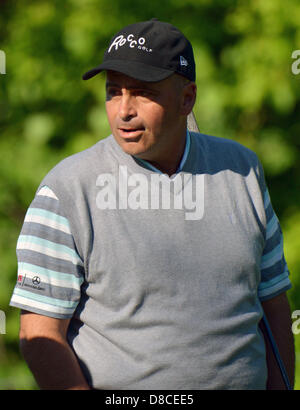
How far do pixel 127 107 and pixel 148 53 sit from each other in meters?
0.18

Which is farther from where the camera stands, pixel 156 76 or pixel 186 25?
pixel 186 25

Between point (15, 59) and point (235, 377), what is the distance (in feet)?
10.8

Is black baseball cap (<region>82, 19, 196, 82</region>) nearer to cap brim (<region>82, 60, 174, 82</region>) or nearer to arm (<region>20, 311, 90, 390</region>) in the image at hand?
cap brim (<region>82, 60, 174, 82</region>)

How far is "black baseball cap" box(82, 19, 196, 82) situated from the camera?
1951mm

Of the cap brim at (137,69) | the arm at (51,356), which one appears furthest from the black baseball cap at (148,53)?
the arm at (51,356)

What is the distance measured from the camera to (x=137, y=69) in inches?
76.4

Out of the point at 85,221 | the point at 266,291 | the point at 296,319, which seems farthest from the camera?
the point at 296,319

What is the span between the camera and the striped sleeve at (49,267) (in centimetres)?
189

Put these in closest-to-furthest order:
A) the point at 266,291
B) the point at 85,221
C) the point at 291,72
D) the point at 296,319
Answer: the point at 85,221
the point at 266,291
the point at 296,319
the point at 291,72

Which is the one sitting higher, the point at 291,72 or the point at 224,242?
the point at 291,72

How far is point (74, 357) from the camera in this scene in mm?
1920

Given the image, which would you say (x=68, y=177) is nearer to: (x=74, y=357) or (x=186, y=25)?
(x=74, y=357)

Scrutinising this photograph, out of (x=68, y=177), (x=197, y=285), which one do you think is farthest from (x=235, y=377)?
(x=68, y=177)

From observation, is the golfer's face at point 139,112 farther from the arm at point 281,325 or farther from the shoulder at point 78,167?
the arm at point 281,325
